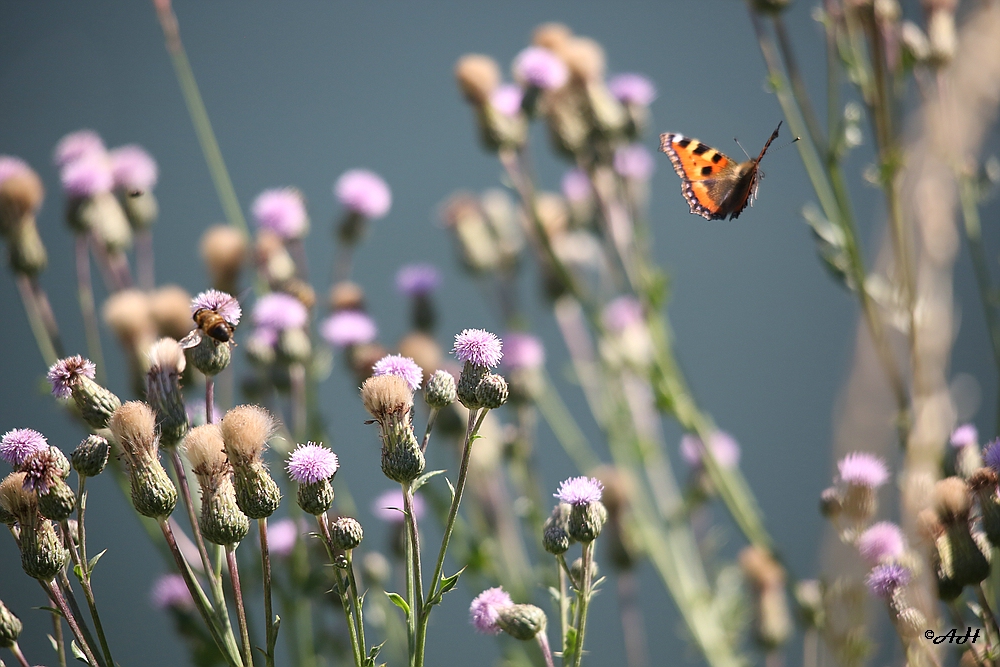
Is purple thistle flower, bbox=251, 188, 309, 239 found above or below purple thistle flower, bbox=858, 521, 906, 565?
above

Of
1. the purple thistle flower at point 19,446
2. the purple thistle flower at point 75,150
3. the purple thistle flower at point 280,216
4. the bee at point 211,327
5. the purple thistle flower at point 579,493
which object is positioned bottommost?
the purple thistle flower at point 579,493

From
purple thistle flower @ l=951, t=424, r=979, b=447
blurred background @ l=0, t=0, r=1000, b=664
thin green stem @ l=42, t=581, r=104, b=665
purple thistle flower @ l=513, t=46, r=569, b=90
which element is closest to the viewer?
thin green stem @ l=42, t=581, r=104, b=665

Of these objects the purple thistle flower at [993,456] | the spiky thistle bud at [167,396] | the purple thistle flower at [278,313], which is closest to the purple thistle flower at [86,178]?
the purple thistle flower at [278,313]

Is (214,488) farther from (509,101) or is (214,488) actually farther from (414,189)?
(414,189)

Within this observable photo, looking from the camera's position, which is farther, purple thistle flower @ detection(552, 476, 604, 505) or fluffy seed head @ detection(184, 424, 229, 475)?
purple thistle flower @ detection(552, 476, 604, 505)

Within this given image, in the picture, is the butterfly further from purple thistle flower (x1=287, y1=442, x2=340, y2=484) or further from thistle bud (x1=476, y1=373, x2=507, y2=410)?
purple thistle flower (x1=287, y1=442, x2=340, y2=484)

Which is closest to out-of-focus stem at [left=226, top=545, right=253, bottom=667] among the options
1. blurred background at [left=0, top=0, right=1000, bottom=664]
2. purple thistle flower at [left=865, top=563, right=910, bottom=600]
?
purple thistle flower at [left=865, top=563, right=910, bottom=600]

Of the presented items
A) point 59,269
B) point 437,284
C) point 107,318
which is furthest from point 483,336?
point 59,269

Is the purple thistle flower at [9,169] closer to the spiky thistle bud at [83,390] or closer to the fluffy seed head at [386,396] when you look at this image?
the spiky thistle bud at [83,390]
